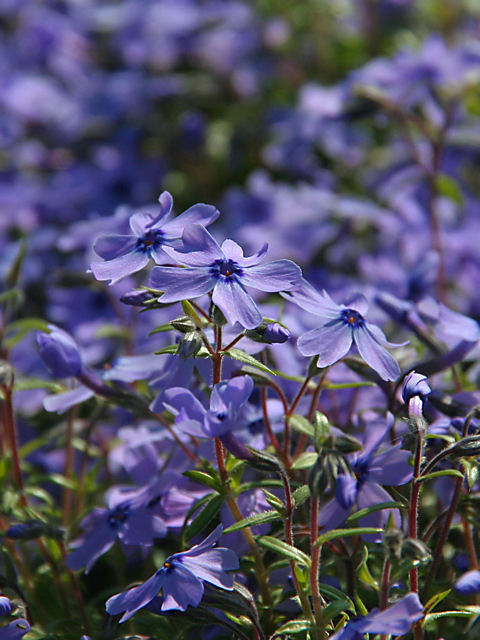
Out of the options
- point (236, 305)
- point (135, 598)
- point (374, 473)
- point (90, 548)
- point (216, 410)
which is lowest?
point (90, 548)

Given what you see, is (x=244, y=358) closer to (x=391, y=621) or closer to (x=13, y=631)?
(x=391, y=621)

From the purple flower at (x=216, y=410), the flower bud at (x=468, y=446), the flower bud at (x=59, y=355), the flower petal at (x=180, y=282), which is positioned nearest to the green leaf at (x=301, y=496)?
the purple flower at (x=216, y=410)

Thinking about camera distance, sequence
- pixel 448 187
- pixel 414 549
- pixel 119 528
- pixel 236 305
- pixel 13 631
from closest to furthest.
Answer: pixel 414 549, pixel 236 305, pixel 13 631, pixel 119 528, pixel 448 187

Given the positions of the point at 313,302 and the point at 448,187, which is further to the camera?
the point at 448,187

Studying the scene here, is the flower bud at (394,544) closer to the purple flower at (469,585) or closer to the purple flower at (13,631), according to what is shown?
the purple flower at (469,585)

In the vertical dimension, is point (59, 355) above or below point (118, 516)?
above

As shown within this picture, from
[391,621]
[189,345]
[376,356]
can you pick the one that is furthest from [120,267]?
[391,621]
